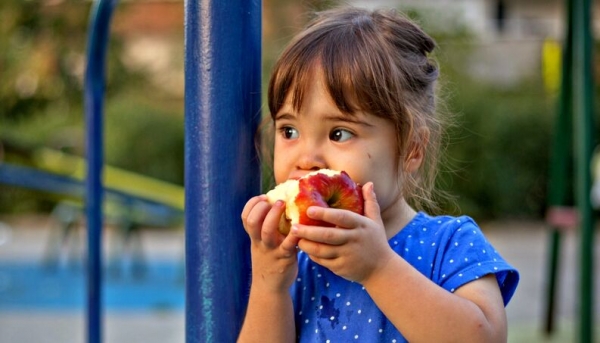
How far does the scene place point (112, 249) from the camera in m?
9.02

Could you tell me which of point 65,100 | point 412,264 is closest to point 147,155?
point 65,100

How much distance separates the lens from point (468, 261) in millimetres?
1374

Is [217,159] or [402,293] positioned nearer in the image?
[402,293]

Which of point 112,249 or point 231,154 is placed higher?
point 231,154

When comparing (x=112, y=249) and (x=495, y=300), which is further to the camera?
(x=112, y=249)

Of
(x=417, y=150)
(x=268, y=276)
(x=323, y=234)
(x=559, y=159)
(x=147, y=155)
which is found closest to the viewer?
(x=323, y=234)

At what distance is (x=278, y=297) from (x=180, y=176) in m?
9.80

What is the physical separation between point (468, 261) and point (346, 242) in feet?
0.81

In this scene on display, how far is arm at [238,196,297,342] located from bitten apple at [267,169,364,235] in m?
0.02

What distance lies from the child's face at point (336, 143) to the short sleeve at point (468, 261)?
13 cm

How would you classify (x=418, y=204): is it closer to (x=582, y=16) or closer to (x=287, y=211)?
(x=287, y=211)

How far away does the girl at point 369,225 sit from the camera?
50.7 inches

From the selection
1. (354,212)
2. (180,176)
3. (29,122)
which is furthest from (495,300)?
(29,122)

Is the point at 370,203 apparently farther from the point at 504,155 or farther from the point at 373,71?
the point at 504,155
